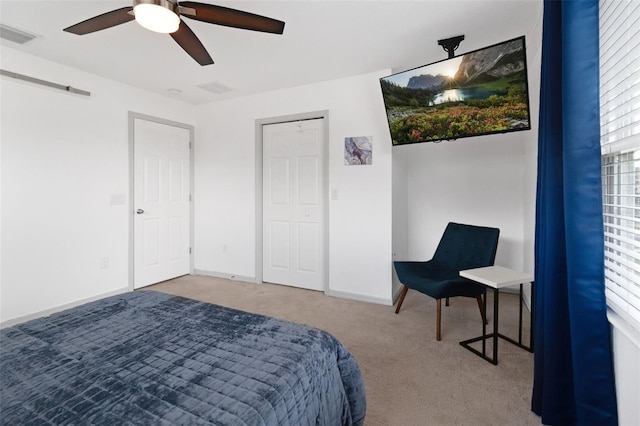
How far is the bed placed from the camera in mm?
883

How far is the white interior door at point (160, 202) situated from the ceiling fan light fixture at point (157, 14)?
97.2 inches

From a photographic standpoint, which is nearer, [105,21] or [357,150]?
[105,21]

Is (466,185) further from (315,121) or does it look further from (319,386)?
(319,386)

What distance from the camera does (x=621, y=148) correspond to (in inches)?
45.8

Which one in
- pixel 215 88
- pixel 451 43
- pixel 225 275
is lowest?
pixel 225 275

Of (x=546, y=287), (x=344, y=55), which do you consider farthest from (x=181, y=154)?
(x=546, y=287)

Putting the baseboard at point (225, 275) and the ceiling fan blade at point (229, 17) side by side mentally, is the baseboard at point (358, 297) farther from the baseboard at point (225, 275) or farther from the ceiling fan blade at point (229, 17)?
the ceiling fan blade at point (229, 17)

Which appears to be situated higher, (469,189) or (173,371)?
(469,189)

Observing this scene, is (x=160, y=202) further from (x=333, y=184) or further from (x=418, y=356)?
(x=418, y=356)

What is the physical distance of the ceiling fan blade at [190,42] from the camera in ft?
5.86

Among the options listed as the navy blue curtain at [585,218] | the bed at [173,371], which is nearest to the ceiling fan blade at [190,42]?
the bed at [173,371]

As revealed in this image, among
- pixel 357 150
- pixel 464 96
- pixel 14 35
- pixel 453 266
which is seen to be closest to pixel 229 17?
pixel 464 96

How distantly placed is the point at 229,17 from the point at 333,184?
2033 mm

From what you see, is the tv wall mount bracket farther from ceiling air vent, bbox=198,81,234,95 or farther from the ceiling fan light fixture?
ceiling air vent, bbox=198,81,234,95
